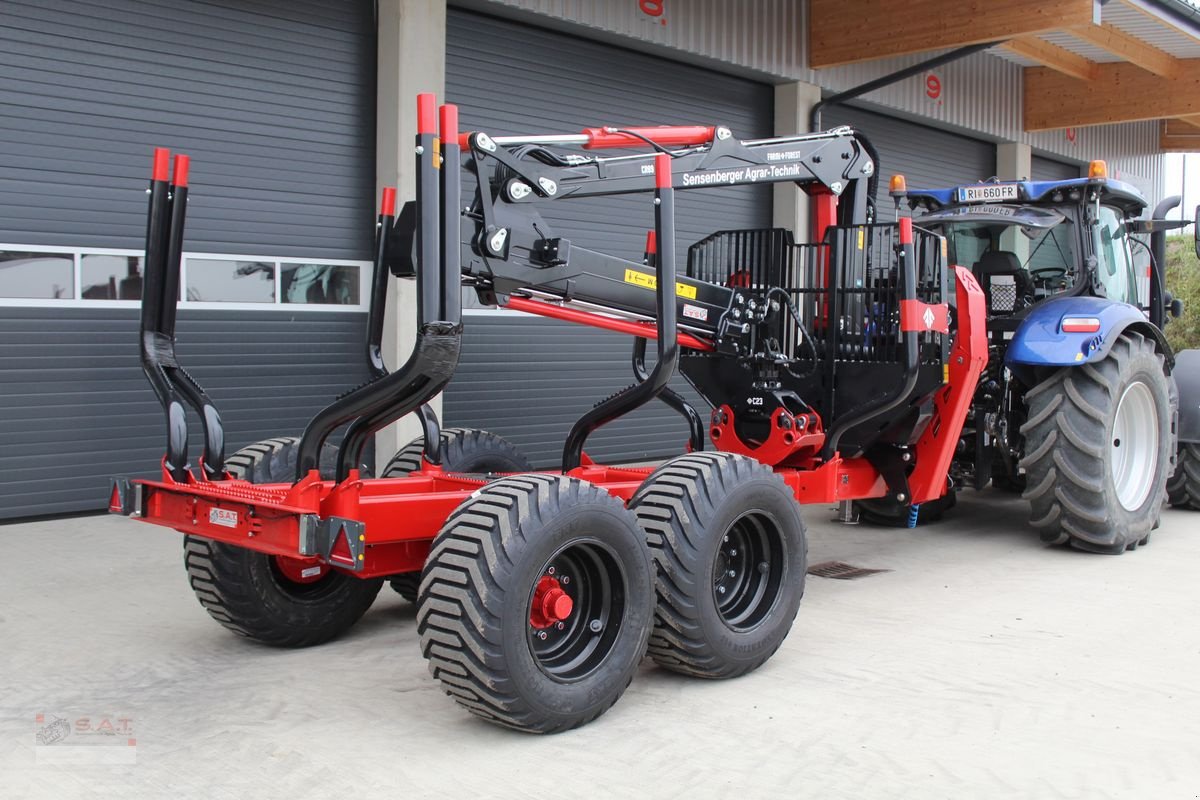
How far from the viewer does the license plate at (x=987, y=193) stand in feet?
26.8

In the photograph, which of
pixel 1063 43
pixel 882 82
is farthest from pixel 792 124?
pixel 1063 43

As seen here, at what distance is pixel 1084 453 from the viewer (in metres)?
Result: 7.22

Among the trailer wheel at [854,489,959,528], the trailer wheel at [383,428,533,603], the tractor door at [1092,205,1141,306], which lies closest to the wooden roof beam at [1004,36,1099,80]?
the tractor door at [1092,205,1141,306]

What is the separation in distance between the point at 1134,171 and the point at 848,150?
17227 mm

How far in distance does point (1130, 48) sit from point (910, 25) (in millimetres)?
4695

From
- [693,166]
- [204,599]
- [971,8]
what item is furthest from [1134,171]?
[204,599]

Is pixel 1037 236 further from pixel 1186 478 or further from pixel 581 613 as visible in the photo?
pixel 581 613

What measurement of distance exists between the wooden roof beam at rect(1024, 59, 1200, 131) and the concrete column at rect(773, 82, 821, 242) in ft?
19.5

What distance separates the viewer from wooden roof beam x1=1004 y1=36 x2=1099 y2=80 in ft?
50.0

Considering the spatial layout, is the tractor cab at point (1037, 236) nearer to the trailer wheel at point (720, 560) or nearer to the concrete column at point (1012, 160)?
the trailer wheel at point (720, 560)

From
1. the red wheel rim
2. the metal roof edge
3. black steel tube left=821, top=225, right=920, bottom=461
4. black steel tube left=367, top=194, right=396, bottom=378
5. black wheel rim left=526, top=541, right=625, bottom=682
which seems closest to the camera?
black wheel rim left=526, top=541, right=625, bottom=682

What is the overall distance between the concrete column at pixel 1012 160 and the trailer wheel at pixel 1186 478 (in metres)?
9.36

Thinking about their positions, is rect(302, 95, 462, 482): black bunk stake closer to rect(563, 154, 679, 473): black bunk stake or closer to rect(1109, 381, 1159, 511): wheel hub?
rect(563, 154, 679, 473): black bunk stake

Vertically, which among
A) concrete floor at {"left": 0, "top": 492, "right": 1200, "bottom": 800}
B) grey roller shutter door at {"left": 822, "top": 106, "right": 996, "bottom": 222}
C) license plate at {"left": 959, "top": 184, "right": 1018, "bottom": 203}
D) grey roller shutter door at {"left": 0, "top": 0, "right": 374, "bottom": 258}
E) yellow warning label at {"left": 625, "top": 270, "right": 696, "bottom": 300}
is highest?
grey roller shutter door at {"left": 822, "top": 106, "right": 996, "bottom": 222}
